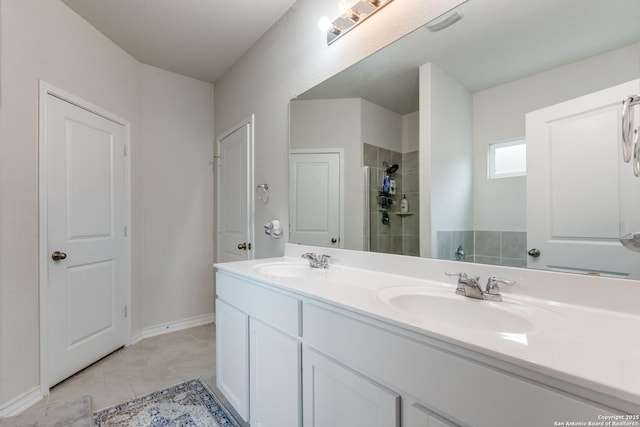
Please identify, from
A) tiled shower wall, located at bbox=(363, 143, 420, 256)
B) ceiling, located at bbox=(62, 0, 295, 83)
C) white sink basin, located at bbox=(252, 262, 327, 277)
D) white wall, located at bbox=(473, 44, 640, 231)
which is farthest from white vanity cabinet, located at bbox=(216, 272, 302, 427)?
ceiling, located at bbox=(62, 0, 295, 83)

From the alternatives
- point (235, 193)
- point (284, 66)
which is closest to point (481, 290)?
point (284, 66)

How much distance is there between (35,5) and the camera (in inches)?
70.9

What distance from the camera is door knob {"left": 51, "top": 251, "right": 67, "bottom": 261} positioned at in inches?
76.2

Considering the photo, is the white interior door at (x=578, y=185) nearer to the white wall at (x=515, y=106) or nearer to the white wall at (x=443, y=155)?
the white wall at (x=515, y=106)

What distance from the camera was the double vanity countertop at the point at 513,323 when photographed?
50 cm

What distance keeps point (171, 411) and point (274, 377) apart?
0.92 metres

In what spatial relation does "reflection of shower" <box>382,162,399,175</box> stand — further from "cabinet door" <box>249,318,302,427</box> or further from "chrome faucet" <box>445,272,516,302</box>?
"cabinet door" <box>249,318,302,427</box>

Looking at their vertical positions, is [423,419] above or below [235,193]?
below

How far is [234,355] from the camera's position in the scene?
1.54 meters

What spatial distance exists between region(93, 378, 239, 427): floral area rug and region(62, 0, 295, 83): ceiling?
102 inches

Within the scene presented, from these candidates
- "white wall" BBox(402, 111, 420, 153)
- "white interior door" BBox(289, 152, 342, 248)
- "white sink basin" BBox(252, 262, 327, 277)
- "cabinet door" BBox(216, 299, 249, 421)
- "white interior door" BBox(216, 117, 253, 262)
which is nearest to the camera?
"white wall" BBox(402, 111, 420, 153)

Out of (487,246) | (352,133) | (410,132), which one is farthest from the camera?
(352,133)

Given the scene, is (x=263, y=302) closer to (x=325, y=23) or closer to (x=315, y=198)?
(x=315, y=198)

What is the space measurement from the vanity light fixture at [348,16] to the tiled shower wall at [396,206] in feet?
2.15
